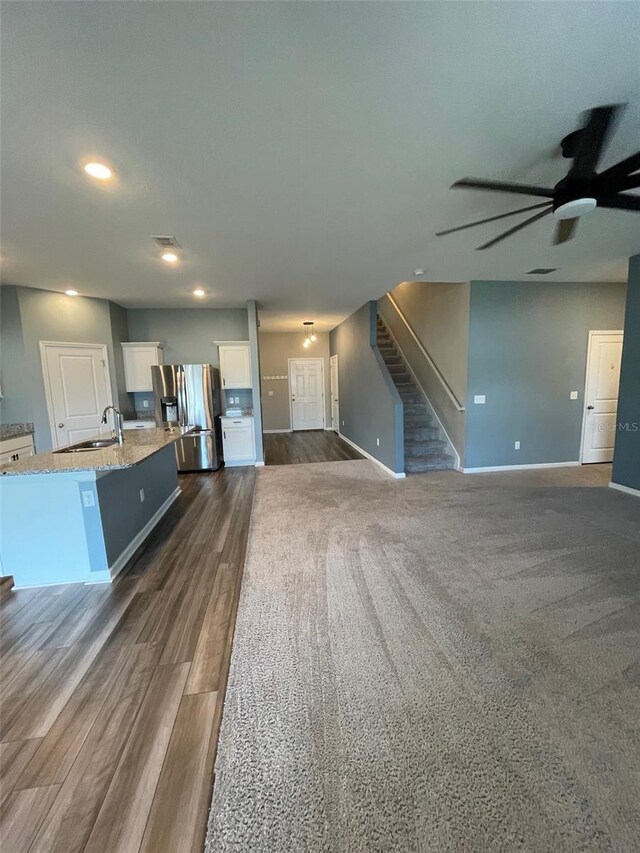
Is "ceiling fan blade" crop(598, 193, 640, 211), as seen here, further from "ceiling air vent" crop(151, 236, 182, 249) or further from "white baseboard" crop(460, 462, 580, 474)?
"white baseboard" crop(460, 462, 580, 474)

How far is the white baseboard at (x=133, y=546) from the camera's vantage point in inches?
96.7

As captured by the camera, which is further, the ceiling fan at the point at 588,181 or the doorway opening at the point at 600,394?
the doorway opening at the point at 600,394

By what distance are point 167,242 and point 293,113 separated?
1.90m

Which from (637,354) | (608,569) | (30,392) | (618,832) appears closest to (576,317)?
Result: (637,354)

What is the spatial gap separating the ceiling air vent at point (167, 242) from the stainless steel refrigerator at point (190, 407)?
2.34 m

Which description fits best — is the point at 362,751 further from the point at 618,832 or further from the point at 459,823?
the point at 618,832

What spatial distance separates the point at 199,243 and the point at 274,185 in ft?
4.00

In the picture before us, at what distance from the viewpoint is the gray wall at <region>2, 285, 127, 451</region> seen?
425 cm

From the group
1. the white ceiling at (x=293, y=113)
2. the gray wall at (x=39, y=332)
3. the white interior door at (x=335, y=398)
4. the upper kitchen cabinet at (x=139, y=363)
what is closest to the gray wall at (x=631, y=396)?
the white ceiling at (x=293, y=113)

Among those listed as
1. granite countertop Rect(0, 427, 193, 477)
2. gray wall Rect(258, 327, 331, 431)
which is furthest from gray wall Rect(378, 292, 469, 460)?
granite countertop Rect(0, 427, 193, 477)

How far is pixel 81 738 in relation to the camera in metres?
1.37

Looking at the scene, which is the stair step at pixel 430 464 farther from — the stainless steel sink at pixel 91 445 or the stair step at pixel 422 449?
the stainless steel sink at pixel 91 445

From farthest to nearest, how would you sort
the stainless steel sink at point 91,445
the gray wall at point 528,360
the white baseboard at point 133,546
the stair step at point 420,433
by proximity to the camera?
the stair step at point 420,433
the gray wall at point 528,360
the stainless steel sink at point 91,445
the white baseboard at point 133,546

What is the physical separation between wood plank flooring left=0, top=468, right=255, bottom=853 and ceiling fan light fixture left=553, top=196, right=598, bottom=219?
2.98 m
